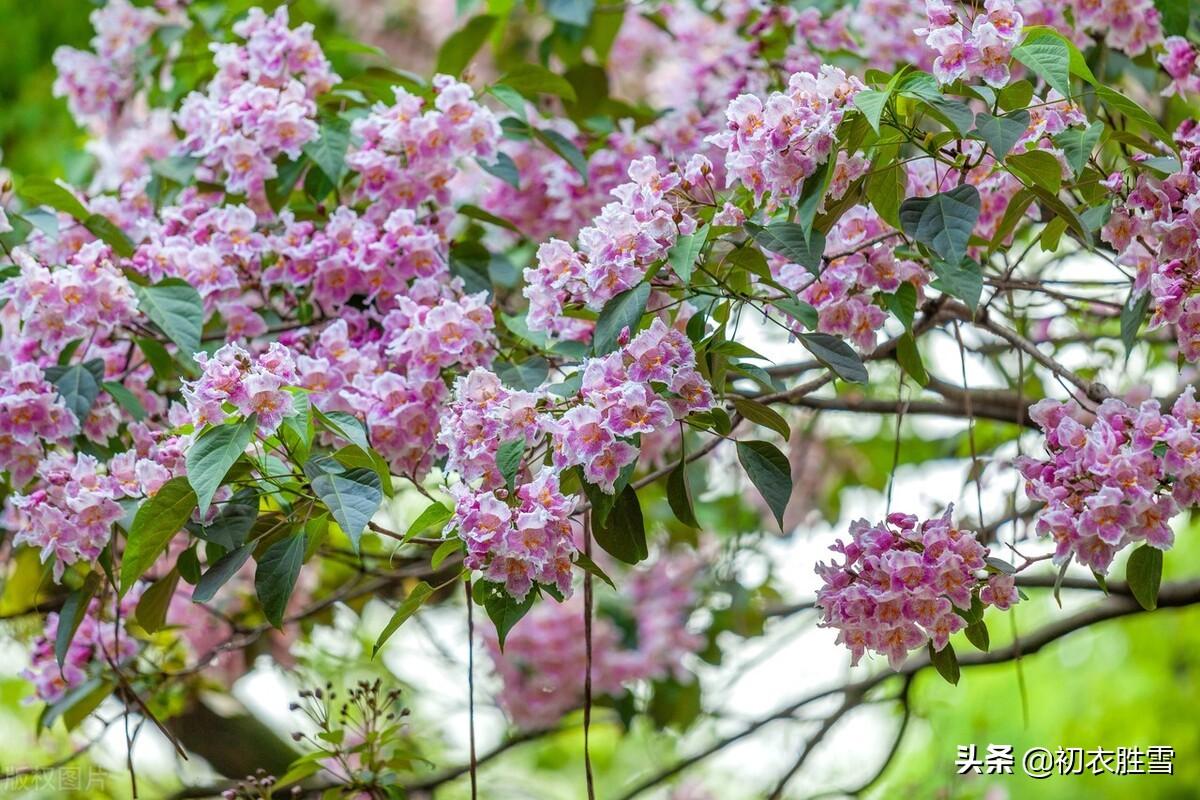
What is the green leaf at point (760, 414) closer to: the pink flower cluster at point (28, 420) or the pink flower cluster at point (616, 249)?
the pink flower cluster at point (616, 249)

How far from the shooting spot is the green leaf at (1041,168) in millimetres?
1070

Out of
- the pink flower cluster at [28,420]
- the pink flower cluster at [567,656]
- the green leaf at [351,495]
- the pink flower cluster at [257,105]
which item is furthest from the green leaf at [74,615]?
the pink flower cluster at [567,656]

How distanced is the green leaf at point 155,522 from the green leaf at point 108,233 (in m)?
0.46

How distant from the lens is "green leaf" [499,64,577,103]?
66.6 inches

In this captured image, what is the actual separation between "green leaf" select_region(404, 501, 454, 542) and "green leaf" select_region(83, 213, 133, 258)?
0.59 metres

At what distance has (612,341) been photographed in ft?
3.52

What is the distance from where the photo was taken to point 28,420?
51.3 inches

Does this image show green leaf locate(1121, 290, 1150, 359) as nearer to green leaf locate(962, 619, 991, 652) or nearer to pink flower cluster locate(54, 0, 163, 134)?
green leaf locate(962, 619, 991, 652)

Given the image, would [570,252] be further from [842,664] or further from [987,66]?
[842,664]

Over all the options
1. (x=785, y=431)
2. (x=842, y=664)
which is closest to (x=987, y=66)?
(x=785, y=431)

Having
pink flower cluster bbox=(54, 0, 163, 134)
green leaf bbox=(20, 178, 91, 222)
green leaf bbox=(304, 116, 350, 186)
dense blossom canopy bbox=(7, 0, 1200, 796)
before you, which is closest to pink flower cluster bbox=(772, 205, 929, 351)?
dense blossom canopy bbox=(7, 0, 1200, 796)

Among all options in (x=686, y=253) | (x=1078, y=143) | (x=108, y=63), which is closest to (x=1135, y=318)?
(x=1078, y=143)

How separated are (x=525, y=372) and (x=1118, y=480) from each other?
22.3 inches

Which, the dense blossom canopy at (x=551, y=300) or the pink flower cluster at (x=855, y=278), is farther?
the pink flower cluster at (x=855, y=278)
